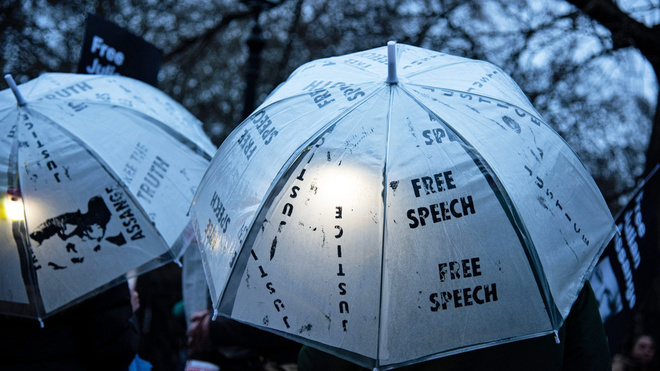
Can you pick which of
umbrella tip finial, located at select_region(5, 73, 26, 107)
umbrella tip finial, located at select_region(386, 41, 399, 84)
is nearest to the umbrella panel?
umbrella tip finial, located at select_region(386, 41, 399, 84)

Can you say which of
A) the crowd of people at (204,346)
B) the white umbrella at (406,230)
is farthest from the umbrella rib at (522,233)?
the crowd of people at (204,346)

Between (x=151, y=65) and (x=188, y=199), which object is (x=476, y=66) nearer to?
(x=188, y=199)

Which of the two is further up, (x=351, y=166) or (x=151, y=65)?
→ (x=151, y=65)

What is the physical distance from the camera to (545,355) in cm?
236

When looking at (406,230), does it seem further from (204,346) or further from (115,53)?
(115,53)

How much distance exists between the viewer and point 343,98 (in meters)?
2.32

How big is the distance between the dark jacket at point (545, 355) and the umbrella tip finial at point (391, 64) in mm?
925

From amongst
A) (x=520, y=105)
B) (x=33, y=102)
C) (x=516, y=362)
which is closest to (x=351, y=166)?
(x=520, y=105)

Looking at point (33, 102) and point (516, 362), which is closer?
point (516, 362)

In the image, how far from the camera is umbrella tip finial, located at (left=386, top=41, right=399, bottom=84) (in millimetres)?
2221

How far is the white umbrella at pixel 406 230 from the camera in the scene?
81.5 inches

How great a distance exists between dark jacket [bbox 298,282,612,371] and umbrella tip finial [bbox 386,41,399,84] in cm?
93

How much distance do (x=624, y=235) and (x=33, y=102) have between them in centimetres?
271

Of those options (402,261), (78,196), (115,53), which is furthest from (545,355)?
(115,53)
